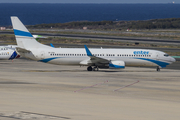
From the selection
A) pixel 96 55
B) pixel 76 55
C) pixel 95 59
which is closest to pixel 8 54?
pixel 76 55

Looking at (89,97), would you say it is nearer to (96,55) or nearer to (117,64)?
(117,64)

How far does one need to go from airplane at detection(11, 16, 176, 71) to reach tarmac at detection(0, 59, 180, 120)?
20.0ft

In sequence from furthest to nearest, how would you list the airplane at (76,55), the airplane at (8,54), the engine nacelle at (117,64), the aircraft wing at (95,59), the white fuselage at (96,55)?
the airplane at (8,54)
the white fuselage at (96,55)
the airplane at (76,55)
the engine nacelle at (117,64)
the aircraft wing at (95,59)

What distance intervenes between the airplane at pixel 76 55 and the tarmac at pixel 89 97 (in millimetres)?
6090

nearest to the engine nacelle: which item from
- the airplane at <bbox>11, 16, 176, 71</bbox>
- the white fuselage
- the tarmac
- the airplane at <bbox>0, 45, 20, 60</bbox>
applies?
the airplane at <bbox>11, 16, 176, 71</bbox>

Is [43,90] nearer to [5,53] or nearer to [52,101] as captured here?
[52,101]

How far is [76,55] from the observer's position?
51156 millimetres

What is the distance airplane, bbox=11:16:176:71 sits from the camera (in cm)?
5038

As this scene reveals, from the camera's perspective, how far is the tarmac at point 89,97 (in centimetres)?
2359

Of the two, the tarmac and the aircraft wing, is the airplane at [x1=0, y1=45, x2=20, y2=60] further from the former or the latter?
the tarmac

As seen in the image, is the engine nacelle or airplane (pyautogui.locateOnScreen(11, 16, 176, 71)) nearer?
the engine nacelle

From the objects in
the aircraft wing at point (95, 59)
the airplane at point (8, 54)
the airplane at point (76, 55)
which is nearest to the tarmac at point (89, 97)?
the aircraft wing at point (95, 59)

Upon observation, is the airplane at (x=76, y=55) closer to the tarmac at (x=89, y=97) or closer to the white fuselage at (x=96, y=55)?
the white fuselage at (x=96, y=55)

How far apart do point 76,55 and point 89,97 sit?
21137 millimetres
